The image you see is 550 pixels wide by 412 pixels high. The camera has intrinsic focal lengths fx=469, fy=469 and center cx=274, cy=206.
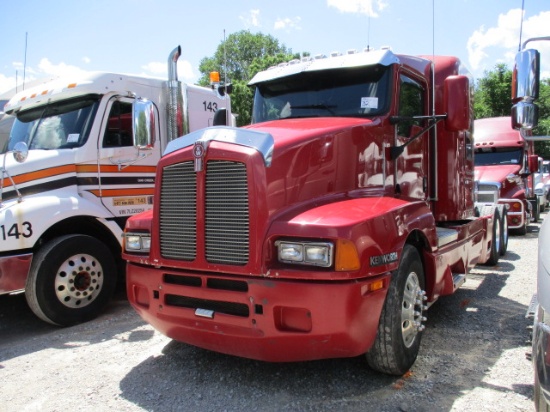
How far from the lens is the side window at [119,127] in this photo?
5.75 meters

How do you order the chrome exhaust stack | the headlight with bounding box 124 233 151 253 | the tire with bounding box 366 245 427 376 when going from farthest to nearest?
the chrome exhaust stack → the headlight with bounding box 124 233 151 253 → the tire with bounding box 366 245 427 376

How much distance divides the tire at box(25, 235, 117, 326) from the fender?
3046mm

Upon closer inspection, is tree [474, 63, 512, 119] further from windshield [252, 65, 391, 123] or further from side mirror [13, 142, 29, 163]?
side mirror [13, 142, 29, 163]

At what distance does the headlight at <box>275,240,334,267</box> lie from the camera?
2.89 meters

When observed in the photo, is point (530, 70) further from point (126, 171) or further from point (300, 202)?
point (126, 171)

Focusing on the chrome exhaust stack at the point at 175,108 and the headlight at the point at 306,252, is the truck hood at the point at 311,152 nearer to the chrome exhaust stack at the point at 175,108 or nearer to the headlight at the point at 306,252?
the headlight at the point at 306,252

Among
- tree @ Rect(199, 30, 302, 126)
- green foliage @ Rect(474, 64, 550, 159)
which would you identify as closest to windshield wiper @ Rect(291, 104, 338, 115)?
green foliage @ Rect(474, 64, 550, 159)

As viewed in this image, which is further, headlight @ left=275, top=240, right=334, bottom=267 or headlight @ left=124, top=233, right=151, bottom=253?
headlight @ left=124, top=233, right=151, bottom=253

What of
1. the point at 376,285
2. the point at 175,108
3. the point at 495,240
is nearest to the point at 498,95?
the point at 495,240

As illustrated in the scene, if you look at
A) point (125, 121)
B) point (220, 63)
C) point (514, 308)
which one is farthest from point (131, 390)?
point (220, 63)

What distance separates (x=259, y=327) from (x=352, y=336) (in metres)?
0.60

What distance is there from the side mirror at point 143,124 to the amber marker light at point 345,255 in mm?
3316

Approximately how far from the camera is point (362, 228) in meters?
2.97

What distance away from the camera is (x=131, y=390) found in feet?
11.6
